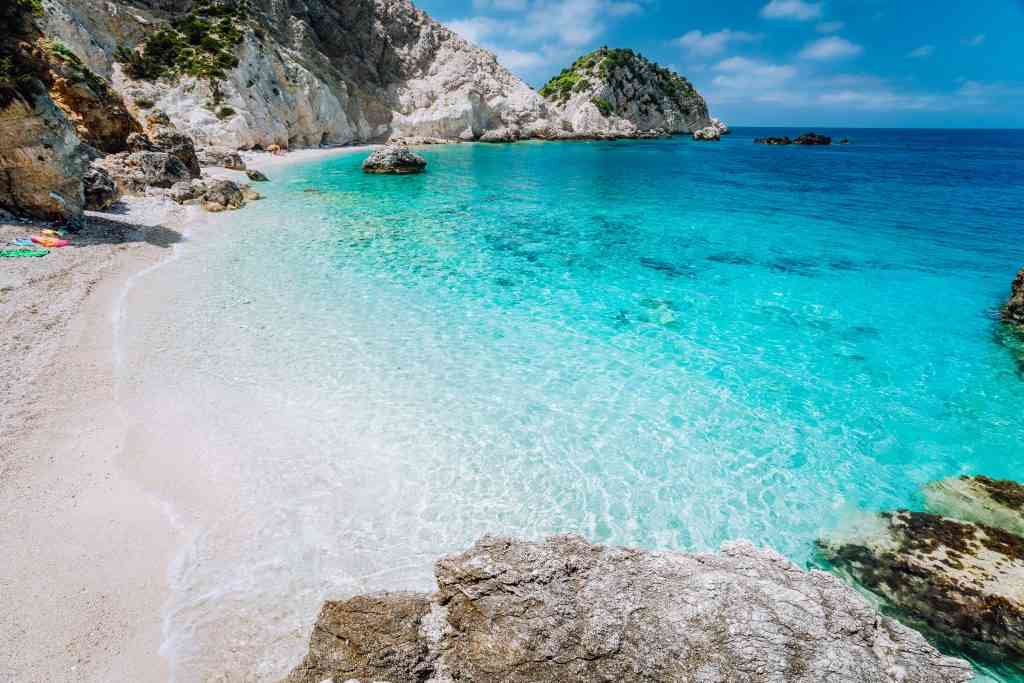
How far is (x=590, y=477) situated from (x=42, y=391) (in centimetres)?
996

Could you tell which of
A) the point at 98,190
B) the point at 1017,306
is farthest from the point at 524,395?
the point at 98,190

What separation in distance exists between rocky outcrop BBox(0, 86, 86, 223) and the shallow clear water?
175 inches

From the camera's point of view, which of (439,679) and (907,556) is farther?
(907,556)

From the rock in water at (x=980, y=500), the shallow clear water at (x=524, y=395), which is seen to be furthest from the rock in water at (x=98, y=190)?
the rock in water at (x=980, y=500)

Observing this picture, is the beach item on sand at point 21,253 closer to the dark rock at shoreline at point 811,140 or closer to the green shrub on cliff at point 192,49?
the green shrub on cliff at point 192,49

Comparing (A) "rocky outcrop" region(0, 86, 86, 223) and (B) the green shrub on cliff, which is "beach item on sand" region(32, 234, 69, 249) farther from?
(B) the green shrub on cliff

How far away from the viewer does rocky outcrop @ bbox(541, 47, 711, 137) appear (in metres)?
102

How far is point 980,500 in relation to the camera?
765cm

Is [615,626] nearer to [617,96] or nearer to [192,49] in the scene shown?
[192,49]

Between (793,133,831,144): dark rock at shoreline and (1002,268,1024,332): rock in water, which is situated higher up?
(793,133,831,144): dark rock at shoreline

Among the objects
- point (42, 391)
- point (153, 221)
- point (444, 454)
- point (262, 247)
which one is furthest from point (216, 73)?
point (444, 454)

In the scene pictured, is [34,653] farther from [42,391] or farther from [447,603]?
[42,391]

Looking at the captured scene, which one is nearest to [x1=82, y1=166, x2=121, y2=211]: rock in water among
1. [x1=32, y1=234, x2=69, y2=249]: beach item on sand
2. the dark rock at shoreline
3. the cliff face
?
[x1=32, y1=234, x2=69, y2=249]: beach item on sand

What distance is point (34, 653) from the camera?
4.79 m
